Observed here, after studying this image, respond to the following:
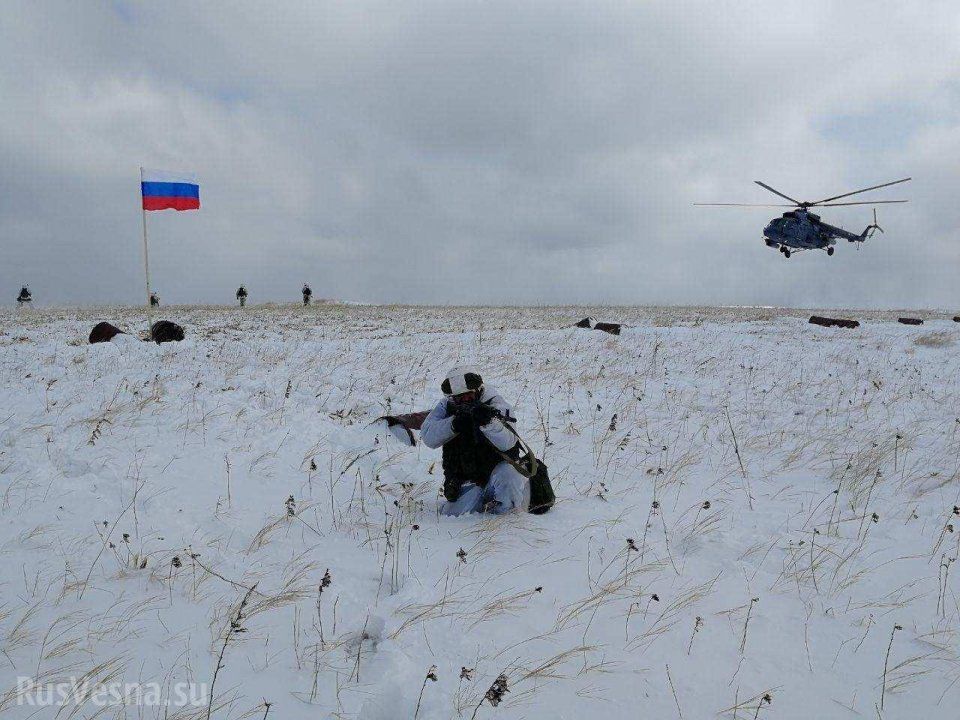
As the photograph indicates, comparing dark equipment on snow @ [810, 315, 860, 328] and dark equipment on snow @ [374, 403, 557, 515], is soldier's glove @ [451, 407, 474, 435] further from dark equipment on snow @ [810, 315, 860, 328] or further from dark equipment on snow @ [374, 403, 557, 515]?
dark equipment on snow @ [810, 315, 860, 328]

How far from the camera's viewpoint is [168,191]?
12.9 metres

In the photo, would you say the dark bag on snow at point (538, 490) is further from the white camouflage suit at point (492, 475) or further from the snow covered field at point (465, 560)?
the snow covered field at point (465, 560)

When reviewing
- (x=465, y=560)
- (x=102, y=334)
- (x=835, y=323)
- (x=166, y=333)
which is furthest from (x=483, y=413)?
(x=835, y=323)

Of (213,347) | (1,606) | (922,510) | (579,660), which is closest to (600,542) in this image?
(579,660)

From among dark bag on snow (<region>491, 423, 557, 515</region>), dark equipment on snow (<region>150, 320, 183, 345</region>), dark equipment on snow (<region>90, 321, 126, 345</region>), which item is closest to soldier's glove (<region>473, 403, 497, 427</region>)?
dark bag on snow (<region>491, 423, 557, 515</region>)

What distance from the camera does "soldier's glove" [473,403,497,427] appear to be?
4250 millimetres

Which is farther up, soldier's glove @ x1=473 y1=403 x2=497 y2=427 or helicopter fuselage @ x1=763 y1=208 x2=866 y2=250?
helicopter fuselage @ x1=763 y1=208 x2=866 y2=250

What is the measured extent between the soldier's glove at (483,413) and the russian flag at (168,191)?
12.2 metres

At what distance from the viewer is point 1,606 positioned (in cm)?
291

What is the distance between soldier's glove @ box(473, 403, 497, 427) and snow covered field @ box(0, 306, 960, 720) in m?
0.88

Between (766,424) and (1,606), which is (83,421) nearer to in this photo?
(1,606)

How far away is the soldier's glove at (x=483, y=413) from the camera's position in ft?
13.9

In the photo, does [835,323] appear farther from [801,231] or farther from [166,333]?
[166,333]

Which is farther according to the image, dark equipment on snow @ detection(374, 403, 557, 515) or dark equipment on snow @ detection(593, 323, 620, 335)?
dark equipment on snow @ detection(593, 323, 620, 335)
